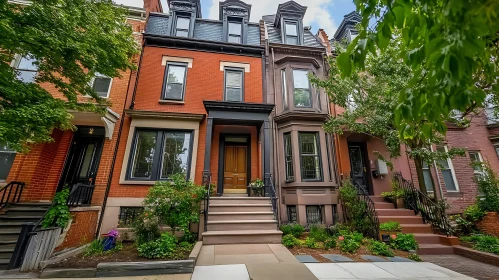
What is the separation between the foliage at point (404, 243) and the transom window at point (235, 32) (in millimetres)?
9806

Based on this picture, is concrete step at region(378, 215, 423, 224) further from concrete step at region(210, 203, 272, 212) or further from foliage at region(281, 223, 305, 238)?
concrete step at region(210, 203, 272, 212)

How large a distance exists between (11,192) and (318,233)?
942cm

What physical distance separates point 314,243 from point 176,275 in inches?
145

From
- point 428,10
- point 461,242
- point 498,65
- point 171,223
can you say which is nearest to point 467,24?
point 428,10

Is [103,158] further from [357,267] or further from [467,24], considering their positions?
[467,24]

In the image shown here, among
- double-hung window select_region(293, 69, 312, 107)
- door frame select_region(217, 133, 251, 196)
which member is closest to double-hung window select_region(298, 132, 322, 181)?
double-hung window select_region(293, 69, 312, 107)

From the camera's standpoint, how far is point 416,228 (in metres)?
6.49

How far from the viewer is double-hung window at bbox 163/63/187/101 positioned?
28.4 feet

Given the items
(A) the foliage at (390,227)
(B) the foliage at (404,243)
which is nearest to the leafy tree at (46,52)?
(A) the foliage at (390,227)

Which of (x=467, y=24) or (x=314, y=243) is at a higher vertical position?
(x=467, y=24)

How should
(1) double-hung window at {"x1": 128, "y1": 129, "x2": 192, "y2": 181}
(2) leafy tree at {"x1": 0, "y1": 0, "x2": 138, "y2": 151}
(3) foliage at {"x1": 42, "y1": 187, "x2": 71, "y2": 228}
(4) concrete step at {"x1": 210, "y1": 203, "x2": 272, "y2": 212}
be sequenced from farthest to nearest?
(1) double-hung window at {"x1": 128, "y1": 129, "x2": 192, "y2": 181}, (4) concrete step at {"x1": 210, "y1": 203, "x2": 272, "y2": 212}, (3) foliage at {"x1": 42, "y1": 187, "x2": 71, "y2": 228}, (2) leafy tree at {"x1": 0, "y1": 0, "x2": 138, "y2": 151}

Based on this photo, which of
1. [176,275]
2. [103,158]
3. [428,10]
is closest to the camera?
[428,10]

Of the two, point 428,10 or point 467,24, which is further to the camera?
point 428,10

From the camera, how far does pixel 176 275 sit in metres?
3.84
